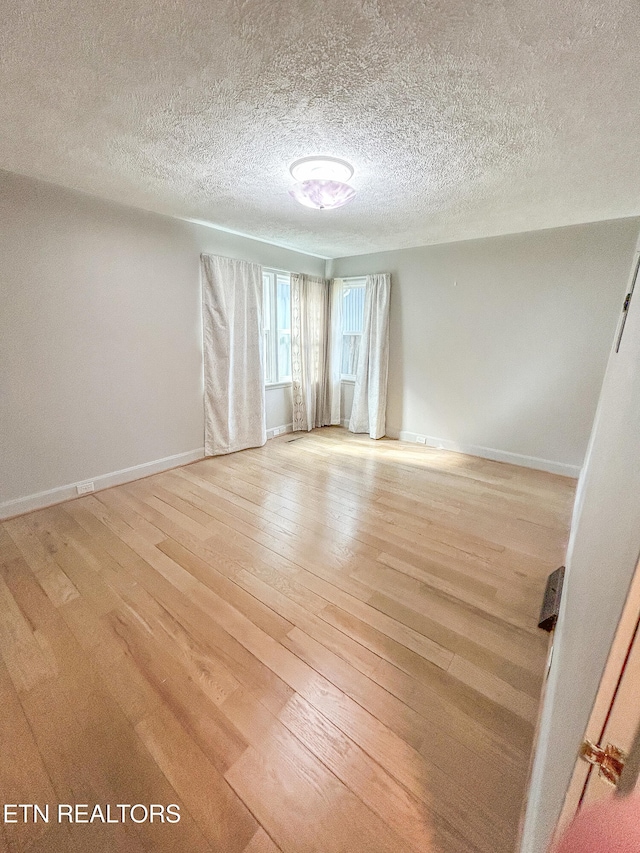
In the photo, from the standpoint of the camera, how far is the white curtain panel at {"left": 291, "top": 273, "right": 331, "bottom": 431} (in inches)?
171

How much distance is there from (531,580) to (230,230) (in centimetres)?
394

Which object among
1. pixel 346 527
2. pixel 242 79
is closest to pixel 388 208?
pixel 242 79

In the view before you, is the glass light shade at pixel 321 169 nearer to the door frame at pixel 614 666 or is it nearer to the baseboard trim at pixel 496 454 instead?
the door frame at pixel 614 666

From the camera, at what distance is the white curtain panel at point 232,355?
3402 millimetres

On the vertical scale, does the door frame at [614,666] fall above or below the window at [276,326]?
below

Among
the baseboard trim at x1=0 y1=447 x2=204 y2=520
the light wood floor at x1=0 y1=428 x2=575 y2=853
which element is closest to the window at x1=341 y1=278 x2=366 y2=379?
the baseboard trim at x1=0 y1=447 x2=204 y2=520

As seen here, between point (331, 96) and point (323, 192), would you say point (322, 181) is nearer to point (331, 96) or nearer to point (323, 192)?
point (323, 192)

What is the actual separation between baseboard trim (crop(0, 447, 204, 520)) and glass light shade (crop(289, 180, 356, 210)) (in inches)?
102

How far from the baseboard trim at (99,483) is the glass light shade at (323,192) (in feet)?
8.46

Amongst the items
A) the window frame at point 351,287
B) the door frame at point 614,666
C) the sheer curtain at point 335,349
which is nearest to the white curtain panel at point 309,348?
the sheer curtain at point 335,349

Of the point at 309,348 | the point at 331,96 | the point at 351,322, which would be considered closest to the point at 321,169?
the point at 331,96

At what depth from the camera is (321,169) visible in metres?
1.96

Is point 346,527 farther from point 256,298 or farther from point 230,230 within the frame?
point 230,230

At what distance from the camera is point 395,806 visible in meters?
0.98
